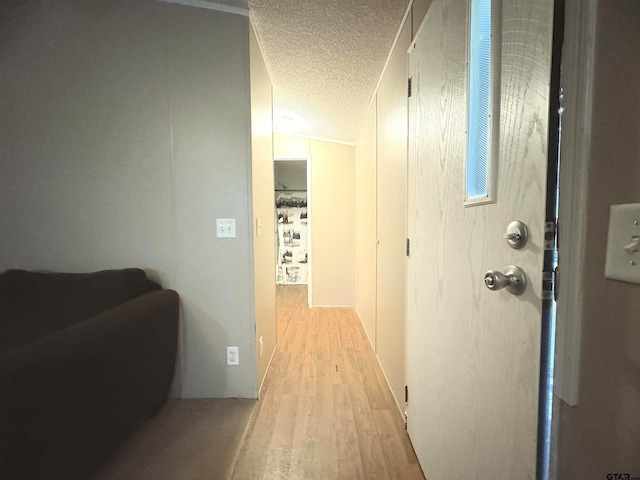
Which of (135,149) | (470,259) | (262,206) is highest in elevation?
(135,149)

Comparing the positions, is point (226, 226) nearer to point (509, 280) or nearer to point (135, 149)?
point (135, 149)

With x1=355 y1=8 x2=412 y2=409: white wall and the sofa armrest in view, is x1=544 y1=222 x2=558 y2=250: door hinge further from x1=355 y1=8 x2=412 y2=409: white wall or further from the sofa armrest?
the sofa armrest

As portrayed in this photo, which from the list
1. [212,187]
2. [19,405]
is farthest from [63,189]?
[19,405]

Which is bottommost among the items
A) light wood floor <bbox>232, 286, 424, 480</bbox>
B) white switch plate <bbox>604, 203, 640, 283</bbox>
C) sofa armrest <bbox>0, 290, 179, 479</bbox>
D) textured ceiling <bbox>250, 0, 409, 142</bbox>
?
light wood floor <bbox>232, 286, 424, 480</bbox>

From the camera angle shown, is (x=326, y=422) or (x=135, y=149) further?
(x=135, y=149)

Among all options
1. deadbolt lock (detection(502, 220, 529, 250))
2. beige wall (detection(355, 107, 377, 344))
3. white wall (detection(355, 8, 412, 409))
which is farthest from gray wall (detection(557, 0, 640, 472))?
beige wall (detection(355, 107, 377, 344))

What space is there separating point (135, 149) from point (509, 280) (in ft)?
6.58

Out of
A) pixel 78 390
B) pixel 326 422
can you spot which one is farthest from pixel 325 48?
pixel 326 422

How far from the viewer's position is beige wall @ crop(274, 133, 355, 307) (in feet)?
12.7

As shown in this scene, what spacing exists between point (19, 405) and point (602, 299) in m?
1.45

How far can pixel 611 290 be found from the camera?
46 centimetres

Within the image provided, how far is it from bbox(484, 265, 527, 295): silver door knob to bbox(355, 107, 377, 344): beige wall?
1.78 m

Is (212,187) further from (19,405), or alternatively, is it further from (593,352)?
(593,352)

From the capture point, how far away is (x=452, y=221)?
96 cm
